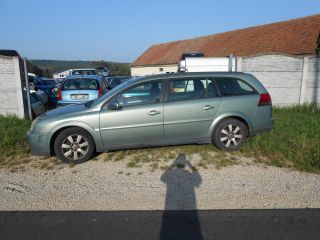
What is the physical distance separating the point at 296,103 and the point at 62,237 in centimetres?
1014

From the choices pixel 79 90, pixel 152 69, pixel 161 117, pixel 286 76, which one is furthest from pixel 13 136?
pixel 152 69

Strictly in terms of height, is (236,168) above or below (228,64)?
below

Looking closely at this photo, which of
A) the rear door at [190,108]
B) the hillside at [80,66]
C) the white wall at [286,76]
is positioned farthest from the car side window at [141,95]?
the hillside at [80,66]

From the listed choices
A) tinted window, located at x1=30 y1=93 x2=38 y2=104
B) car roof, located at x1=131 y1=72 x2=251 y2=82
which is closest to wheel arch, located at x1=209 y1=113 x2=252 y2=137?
car roof, located at x1=131 y1=72 x2=251 y2=82

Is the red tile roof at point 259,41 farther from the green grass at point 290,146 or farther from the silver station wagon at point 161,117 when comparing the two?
the silver station wagon at point 161,117

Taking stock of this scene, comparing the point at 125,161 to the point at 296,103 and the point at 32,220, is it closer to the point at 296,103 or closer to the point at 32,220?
the point at 32,220

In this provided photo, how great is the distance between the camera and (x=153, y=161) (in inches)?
203

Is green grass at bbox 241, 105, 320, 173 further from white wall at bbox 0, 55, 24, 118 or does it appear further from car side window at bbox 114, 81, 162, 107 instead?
white wall at bbox 0, 55, 24, 118

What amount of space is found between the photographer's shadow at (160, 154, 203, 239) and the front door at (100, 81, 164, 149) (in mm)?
772

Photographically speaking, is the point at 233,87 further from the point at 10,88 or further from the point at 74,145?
the point at 10,88

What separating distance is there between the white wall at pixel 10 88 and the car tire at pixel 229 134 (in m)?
6.41

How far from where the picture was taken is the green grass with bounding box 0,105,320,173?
5043 mm

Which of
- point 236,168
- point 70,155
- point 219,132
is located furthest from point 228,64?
point 70,155

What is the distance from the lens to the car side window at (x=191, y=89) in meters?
5.39
